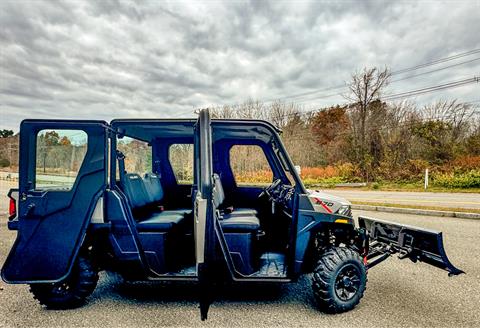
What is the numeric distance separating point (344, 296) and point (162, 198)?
3.00 meters

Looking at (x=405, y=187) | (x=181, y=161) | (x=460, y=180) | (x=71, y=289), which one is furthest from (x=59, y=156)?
(x=460, y=180)

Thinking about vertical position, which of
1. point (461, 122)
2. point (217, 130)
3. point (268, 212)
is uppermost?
point (461, 122)

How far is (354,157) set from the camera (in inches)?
866

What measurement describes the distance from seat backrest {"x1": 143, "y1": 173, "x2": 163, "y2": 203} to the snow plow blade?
285cm

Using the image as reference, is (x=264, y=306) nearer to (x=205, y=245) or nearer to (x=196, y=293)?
(x=196, y=293)

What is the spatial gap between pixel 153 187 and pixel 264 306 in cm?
233

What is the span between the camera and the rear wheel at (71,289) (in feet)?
10.4

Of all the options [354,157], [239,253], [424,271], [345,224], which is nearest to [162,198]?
[239,253]

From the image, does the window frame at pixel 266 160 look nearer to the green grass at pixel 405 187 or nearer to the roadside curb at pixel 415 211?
the roadside curb at pixel 415 211

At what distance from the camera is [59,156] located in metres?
3.20

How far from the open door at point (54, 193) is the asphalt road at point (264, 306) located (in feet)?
1.72

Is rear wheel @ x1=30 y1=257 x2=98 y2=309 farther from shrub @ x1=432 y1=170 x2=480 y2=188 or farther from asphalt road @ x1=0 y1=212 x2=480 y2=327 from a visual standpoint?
shrub @ x1=432 y1=170 x2=480 y2=188

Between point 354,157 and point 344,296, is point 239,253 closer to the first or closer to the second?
point 344,296

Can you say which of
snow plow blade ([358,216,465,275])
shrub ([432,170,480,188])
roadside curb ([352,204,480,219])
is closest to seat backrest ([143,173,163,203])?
snow plow blade ([358,216,465,275])
